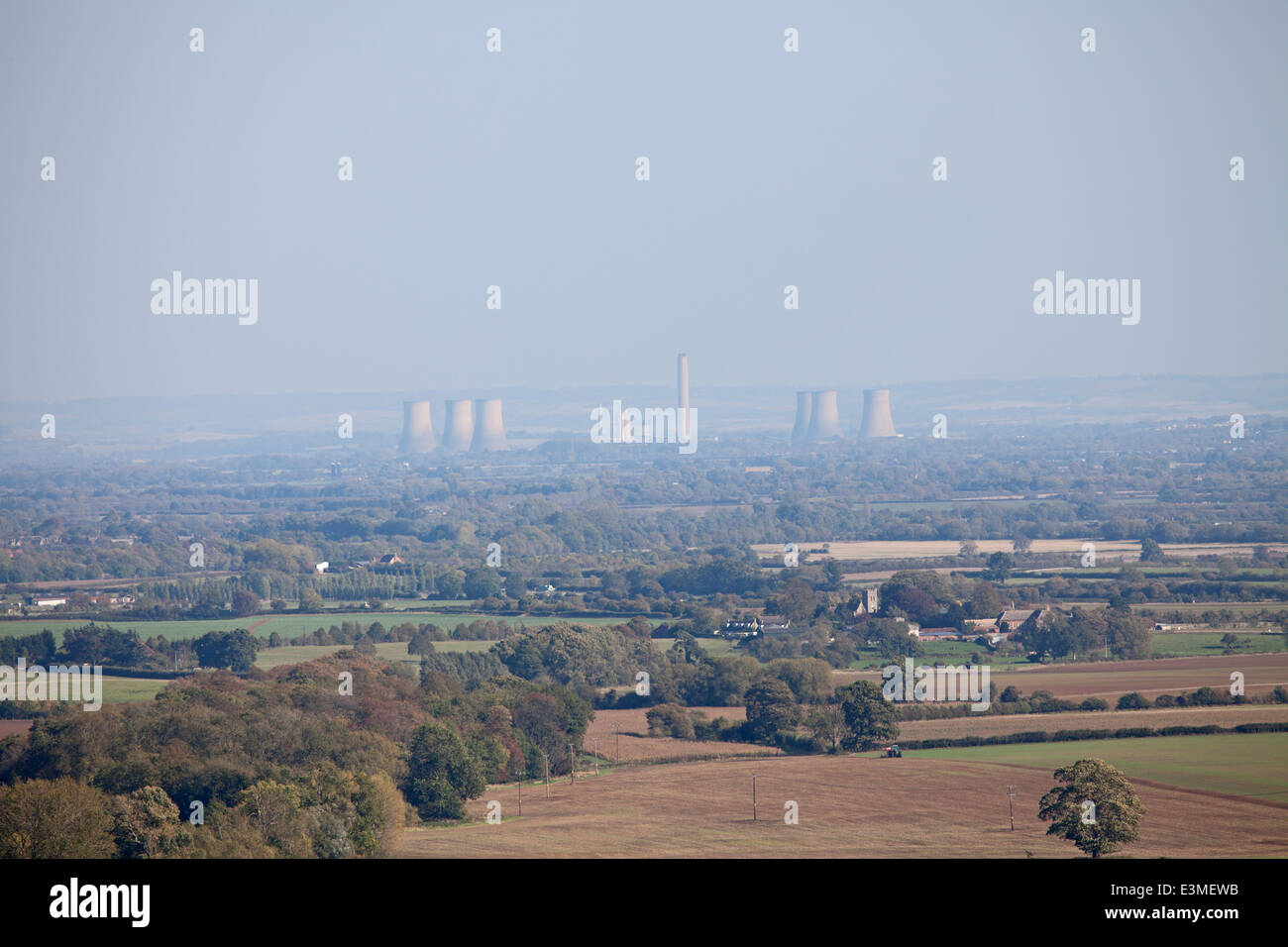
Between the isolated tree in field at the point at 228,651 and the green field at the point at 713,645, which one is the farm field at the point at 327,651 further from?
the green field at the point at 713,645

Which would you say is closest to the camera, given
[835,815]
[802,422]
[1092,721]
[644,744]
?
[835,815]

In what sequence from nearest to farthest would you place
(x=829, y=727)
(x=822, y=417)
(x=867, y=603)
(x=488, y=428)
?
(x=829, y=727), (x=867, y=603), (x=488, y=428), (x=822, y=417)

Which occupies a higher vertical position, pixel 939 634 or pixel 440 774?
pixel 939 634

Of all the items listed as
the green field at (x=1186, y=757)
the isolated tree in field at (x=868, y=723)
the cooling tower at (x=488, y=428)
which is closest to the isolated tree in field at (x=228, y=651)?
the isolated tree in field at (x=868, y=723)

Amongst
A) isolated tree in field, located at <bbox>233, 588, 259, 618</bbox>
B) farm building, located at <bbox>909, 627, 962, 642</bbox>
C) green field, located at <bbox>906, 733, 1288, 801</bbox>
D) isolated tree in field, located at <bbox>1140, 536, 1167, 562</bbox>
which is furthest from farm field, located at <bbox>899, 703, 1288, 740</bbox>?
isolated tree in field, located at <bbox>1140, 536, 1167, 562</bbox>

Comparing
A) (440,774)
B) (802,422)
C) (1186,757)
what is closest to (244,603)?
(440,774)

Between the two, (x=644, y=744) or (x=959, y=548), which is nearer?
(x=644, y=744)

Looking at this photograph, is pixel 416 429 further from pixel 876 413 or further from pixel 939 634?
pixel 939 634
